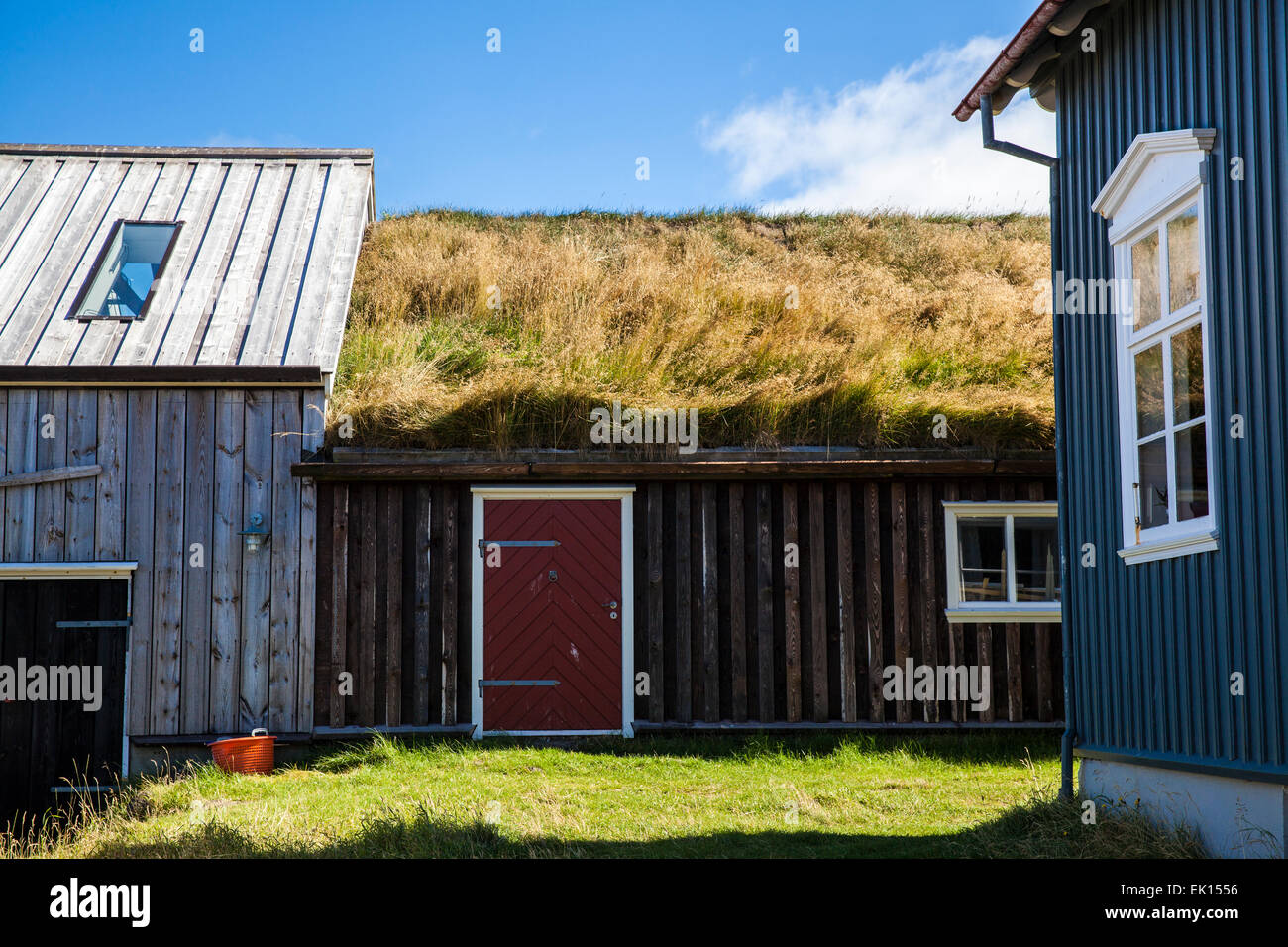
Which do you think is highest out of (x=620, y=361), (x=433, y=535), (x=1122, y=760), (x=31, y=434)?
(x=620, y=361)

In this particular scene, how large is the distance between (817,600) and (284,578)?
196 inches

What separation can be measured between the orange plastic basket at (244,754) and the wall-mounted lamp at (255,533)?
5.77ft

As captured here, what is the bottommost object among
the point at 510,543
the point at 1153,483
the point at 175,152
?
the point at 510,543

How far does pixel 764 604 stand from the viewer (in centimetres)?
1077

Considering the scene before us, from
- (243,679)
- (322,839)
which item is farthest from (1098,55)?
(243,679)

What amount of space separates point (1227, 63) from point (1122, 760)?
→ 12.7 feet

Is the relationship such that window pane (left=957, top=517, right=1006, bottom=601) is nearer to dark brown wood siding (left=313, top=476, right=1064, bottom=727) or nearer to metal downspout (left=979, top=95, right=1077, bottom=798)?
dark brown wood siding (left=313, top=476, right=1064, bottom=727)

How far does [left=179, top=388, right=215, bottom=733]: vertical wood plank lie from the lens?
34.1 feet

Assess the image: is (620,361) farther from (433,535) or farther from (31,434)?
(31,434)

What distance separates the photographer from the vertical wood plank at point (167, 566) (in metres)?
10.4

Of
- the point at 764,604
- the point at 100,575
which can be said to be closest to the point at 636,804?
the point at 764,604

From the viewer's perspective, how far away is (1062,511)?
755cm

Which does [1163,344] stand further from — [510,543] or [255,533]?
[255,533]

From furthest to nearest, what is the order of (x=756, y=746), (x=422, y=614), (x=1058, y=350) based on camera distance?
(x=422, y=614), (x=756, y=746), (x=1058, y=350)
